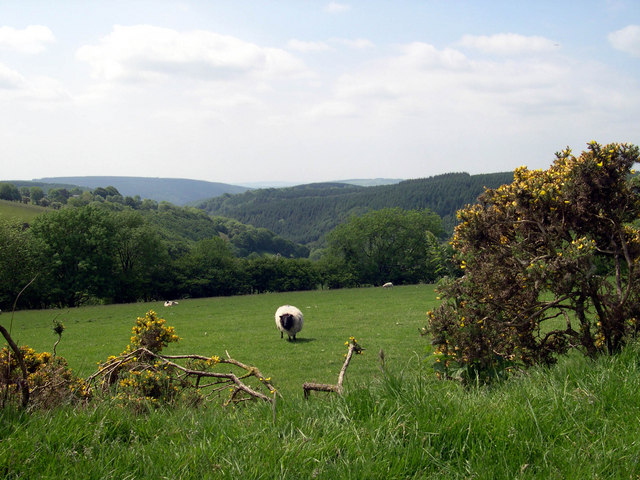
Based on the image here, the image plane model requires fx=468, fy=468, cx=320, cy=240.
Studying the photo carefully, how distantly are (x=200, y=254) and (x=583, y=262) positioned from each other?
53.6 m

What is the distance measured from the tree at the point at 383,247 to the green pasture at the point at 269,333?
18053 mm

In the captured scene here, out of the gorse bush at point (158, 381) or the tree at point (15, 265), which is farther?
the tree at point (15, 265)

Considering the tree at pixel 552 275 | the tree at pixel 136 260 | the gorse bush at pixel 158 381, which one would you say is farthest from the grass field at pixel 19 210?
the tree at pixel 552 275

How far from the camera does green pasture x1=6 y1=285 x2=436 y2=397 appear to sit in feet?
52.3

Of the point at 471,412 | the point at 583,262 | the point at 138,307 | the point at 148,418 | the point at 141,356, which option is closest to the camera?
the point at 471,412

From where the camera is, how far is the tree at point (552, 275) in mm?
4852

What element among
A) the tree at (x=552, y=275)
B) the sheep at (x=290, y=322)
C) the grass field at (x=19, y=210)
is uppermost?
the grass field at (x=19, y=210)

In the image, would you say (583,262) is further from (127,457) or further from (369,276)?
(369,276)

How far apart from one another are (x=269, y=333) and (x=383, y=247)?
4042 centimetres

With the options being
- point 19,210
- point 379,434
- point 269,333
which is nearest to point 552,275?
point 379,434

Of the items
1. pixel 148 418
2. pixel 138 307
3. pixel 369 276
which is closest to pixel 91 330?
pixel 138 307

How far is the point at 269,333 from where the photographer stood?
23.8 meters

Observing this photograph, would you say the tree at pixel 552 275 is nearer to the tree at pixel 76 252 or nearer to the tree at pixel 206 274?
the tree at pixel 76 252

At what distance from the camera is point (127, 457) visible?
284 centimetres
